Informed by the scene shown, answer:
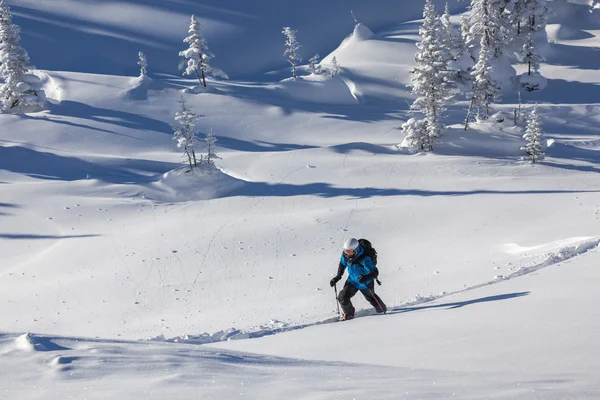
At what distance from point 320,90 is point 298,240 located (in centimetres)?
3069

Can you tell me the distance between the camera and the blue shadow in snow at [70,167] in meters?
29.6

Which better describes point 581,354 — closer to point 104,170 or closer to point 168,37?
point 104,170

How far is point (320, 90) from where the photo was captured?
46250 mm

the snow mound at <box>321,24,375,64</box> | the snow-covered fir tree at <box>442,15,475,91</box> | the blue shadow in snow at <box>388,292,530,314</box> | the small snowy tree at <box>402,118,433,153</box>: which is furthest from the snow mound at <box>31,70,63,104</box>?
the blue shadow in snow at <box>388,292,530,314</box>

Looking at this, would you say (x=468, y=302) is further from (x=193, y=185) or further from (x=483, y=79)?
(x=483, y=79)

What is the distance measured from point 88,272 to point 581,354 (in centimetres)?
1511

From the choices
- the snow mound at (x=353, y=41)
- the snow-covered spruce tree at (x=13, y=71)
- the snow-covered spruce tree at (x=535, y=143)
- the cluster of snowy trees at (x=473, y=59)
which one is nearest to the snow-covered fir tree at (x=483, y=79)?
the cluster of snowy trees at (x=473, y=59)

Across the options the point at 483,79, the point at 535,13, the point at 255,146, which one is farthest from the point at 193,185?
the point at 535,13

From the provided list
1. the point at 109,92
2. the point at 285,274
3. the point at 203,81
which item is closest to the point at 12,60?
the point at 109,92

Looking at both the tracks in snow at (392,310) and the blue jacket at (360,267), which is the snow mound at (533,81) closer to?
the tracks in snow at (392,310)

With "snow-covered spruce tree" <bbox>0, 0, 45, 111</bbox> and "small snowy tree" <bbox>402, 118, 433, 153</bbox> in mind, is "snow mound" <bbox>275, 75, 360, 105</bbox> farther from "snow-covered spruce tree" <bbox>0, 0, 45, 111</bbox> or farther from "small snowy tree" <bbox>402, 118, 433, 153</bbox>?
"snow-covered spruce tree" <bbox>0, 0, 45, 111</bbox>

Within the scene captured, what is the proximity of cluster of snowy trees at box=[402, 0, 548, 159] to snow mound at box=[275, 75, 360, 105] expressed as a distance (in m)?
6.56

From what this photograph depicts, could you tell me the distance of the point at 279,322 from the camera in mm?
10695

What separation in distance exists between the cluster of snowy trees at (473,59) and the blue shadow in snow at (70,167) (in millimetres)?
16292
